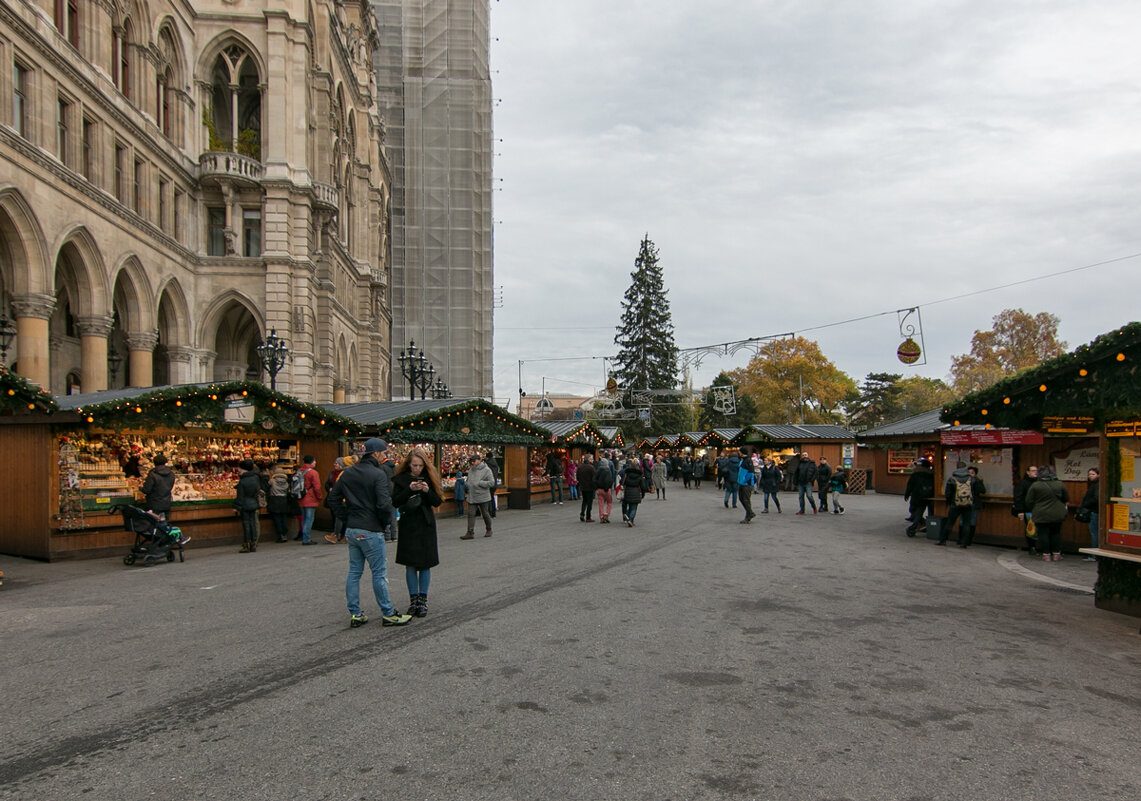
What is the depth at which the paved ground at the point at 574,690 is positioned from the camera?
13.2 feet

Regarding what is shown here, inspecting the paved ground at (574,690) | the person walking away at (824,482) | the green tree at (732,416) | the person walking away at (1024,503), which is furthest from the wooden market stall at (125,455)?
the green tree at (732,416)


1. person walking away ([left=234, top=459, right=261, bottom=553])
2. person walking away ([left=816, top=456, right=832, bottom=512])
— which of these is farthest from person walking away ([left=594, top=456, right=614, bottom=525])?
person walking away ([left=234, top=459, right=261, bottom=553])

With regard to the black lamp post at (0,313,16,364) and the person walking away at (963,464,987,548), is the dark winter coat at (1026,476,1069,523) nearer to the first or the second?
the person walking away at (963,464,987,548)

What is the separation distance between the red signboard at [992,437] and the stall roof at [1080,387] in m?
5.38

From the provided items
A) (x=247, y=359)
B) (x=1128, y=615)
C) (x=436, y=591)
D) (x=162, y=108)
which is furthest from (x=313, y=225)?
(x=1128, y=615)

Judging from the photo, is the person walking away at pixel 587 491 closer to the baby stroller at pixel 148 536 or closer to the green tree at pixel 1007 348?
the baby stroller at pixel 148 536

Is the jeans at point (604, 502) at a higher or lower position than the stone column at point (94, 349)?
lower

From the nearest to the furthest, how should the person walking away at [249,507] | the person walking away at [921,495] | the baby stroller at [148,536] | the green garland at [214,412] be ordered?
1. the baby stroller at [148,536]
2. the green garland at [214,412]
3. the person walking away at [249,507]
4. the person walking away at [921,495]

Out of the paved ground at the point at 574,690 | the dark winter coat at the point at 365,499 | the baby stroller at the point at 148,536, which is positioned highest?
the dark winter coat at the point at 365,499

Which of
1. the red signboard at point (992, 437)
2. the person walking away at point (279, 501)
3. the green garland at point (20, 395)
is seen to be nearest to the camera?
the green garland at point (20, 395)

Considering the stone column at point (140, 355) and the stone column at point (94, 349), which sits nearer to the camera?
the stone column at point (94, 349)

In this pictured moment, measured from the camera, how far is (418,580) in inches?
301

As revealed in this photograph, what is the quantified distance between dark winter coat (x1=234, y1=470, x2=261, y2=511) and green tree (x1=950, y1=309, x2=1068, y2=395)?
55720mm

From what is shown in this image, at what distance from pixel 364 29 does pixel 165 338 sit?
87.5 feet
